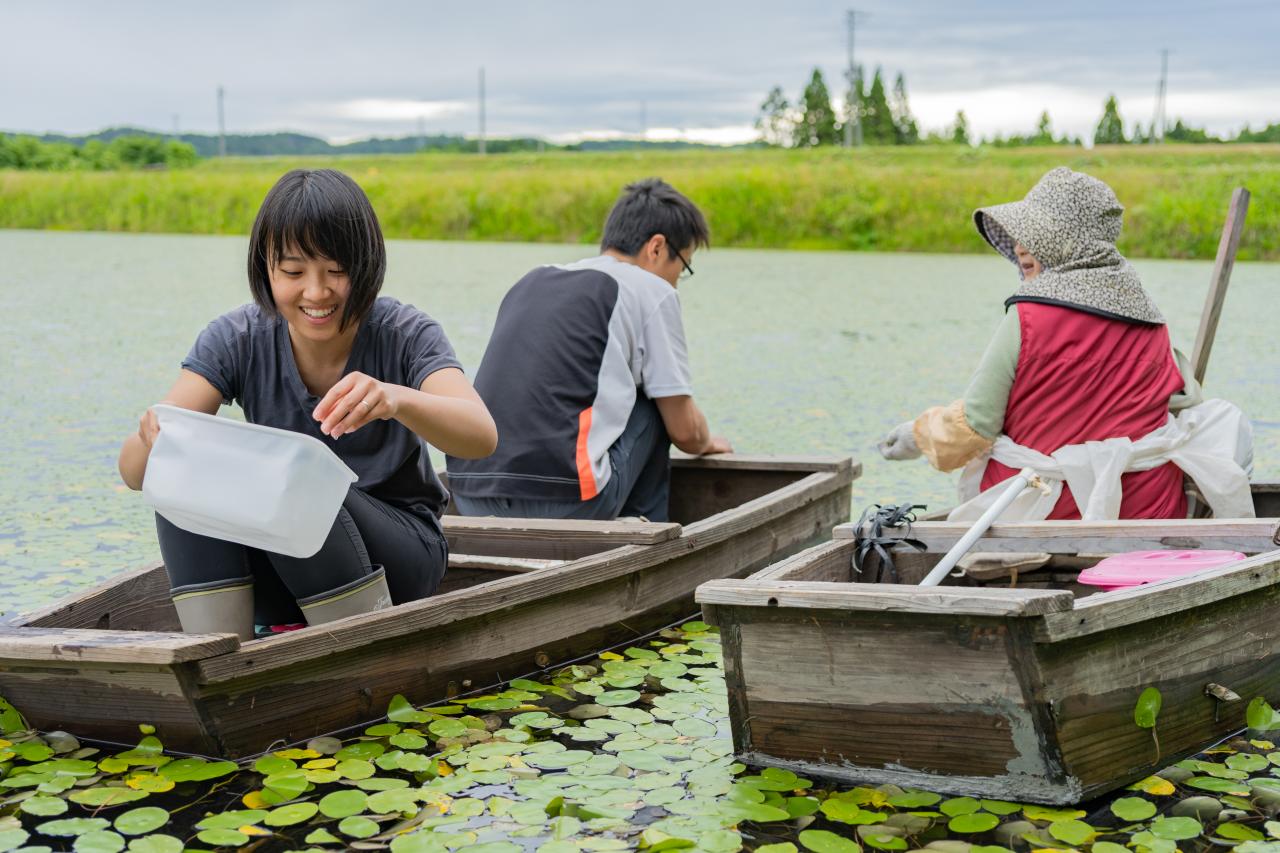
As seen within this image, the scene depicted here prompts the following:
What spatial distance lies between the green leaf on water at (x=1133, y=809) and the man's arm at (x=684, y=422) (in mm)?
1538

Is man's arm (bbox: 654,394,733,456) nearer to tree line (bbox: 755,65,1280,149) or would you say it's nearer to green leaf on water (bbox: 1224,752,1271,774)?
green leaf on water (bbox: 1224,752,1271,774)

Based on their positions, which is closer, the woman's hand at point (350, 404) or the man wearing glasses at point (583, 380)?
the woman's hand at point (350, 404)

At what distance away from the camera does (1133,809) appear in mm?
2088

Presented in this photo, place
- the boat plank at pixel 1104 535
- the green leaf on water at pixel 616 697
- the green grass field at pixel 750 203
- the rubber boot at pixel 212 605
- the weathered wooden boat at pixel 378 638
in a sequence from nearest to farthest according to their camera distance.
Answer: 1. the weathered wooden boat at pixel 378 638
2. the rubber boot at pixel 212 605
3. the boat plank at pixel 1104 535
4. the green leaf on water at pixel 616 697
5. the green grass field at pixel 750 203

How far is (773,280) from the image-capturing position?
517 inches

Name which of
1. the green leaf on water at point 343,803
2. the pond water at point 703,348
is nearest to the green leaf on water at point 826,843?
the green leaf on water at point 343,803

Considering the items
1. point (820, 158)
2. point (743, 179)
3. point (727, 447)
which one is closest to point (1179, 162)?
point (820, 158)

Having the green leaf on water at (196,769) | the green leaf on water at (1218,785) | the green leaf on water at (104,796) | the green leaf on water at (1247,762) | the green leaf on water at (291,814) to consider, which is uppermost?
the green leaf on water at (196,769)

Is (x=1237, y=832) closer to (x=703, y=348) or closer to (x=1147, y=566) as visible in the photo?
(x=1147, y=566)

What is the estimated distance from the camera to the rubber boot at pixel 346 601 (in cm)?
235

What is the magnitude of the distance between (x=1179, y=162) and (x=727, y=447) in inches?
857

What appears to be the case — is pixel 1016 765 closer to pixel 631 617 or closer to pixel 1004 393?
pixel 1004 393

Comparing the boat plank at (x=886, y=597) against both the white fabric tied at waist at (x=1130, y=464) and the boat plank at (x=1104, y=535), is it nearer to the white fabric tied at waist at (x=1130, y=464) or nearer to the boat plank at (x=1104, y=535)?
the boat plank at (x=1104, y=535)

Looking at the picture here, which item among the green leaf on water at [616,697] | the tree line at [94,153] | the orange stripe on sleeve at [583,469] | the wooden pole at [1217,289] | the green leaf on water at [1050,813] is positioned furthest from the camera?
the tree line at [94,153]
